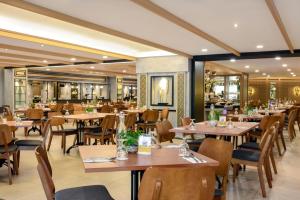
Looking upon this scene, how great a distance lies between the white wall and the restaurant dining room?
34 millimetres

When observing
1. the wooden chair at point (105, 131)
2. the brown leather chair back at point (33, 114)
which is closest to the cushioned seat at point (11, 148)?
the wooden chair at point (105, 131)

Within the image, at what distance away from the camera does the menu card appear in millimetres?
2684

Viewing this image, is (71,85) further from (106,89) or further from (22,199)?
(22,199)

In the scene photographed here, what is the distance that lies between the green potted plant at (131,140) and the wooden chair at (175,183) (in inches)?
29.4

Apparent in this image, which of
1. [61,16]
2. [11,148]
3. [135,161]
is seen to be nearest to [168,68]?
[61,16]

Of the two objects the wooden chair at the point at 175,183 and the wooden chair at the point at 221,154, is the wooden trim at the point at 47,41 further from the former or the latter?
the wooden chair at the point at 175,183

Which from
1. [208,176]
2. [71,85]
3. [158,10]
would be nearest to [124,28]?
[158,10]

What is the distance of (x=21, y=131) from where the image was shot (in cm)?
1015

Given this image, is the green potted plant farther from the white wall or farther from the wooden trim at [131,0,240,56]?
the white wall

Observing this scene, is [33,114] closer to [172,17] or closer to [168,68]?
[168,68]

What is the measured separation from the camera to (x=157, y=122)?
4.95 metres

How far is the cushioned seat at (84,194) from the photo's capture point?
2.39m

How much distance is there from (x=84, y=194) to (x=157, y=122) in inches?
102

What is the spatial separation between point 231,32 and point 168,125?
2.62 metres
